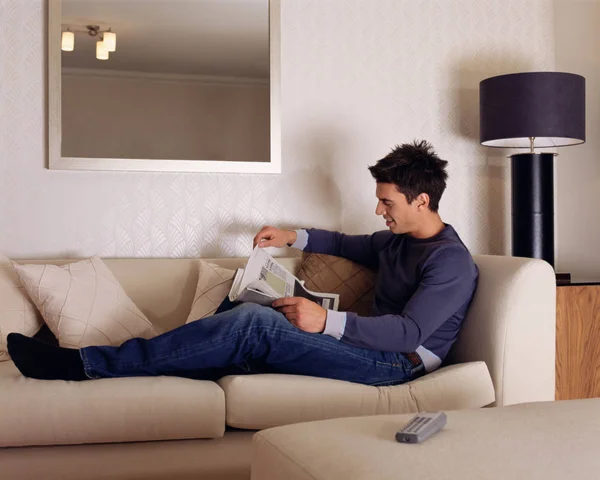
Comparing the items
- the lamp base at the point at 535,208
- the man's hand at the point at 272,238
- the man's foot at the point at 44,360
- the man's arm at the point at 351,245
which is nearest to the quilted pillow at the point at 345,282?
the man's arm at the point at 351,245

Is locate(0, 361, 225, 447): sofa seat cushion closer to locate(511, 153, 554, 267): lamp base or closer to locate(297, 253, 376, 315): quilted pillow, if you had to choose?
locate(297, 253, 376, 315): quilted pillow

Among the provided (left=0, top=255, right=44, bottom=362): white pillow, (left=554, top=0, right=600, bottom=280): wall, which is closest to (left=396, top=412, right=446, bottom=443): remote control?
(left=0, top=255, right=44, bottom=362): white pillow

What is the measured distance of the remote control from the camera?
133cm

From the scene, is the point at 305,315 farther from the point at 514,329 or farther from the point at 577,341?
the point at 577,341

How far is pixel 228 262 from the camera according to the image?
290 cm

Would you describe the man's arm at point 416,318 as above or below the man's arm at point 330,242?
below

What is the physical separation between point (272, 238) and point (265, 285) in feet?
1.87

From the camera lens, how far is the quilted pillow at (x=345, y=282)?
277cm

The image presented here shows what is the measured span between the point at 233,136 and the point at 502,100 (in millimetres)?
1125

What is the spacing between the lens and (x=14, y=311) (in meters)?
2.55

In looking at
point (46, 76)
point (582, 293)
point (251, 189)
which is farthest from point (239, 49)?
point (582, 293)

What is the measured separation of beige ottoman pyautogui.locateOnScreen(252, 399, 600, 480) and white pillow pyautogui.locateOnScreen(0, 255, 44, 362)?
136cm

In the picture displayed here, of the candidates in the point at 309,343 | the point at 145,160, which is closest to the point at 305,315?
the point at 309,343

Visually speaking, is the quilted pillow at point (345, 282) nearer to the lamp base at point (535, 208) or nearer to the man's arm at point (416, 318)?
the man's arm at point (416, 318)
